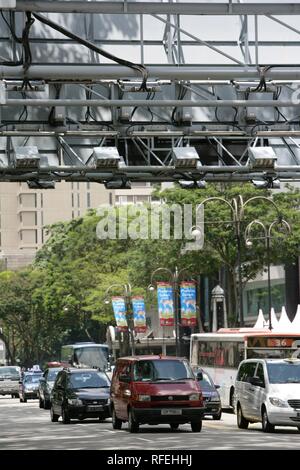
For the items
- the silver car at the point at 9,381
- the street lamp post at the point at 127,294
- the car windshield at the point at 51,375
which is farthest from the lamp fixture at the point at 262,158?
the street lamp post at the point at 127,294

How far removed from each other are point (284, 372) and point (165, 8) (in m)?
12.5

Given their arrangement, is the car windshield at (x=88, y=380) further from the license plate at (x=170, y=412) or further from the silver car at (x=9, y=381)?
the silver car at (x=9, y=381)

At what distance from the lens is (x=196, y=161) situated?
36125 millimetres

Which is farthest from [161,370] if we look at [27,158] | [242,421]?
[27,158]

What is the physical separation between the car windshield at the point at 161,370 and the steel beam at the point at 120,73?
29.3ft

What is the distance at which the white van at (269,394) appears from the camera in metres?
32.0

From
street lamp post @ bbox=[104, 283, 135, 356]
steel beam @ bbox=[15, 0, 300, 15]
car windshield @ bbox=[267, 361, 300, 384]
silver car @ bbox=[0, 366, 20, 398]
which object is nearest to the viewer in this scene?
steel beam @ bbox=[15, 0, 300, 15]

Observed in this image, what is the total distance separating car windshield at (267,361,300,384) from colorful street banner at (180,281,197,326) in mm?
36745

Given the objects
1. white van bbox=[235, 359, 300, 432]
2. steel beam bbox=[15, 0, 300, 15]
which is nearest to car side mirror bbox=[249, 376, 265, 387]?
white van bbox=[235, 359, 300, 432]

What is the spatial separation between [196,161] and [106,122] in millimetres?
2547

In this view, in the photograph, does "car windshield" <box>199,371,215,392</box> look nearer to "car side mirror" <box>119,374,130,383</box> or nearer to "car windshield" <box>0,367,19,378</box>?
"car side mirror" <box>119,374,130,383</box>

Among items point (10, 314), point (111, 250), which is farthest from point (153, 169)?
point (10, 314)

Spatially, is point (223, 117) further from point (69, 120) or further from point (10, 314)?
point (10, 314)

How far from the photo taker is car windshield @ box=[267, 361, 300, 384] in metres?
Result: 33.0
